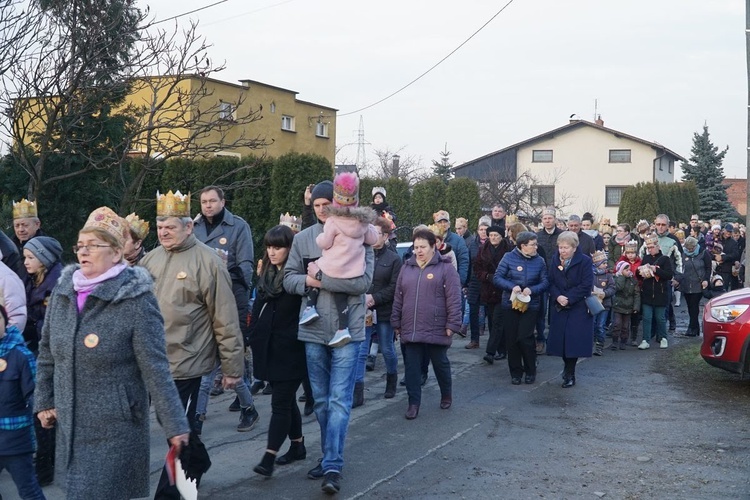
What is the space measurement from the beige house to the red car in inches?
1826

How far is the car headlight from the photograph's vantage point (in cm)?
1061

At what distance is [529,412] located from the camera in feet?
30.2

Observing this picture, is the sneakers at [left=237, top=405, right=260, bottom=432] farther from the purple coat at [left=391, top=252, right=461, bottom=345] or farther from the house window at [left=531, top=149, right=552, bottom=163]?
the house window at [left=531, top=149, right=552, bottom=163]

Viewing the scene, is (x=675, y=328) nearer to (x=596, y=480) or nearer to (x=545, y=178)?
(x=596, y=480)

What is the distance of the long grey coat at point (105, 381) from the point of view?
4152 millimetres

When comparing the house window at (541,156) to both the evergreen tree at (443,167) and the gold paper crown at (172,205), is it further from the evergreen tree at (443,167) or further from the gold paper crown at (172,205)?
the gold paper crown at (172,205)

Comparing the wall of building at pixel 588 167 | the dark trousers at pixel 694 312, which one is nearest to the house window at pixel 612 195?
the wall of building at pixel 588 167

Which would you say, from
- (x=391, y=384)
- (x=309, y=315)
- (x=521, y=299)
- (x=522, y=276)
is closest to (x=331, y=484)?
(x=309, y=315)

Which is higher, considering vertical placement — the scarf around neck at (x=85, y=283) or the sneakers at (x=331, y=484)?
the scarf around neck at (x=85, y=283)

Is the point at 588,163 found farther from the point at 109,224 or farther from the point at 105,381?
the point at 105,381

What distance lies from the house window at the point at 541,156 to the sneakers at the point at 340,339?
54.5 metres

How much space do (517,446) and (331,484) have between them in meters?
2.25

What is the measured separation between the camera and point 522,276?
1100 centimetres

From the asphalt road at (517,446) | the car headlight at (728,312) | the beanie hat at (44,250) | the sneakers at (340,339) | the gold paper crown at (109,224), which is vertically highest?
the gold paper crown at (109,224)
